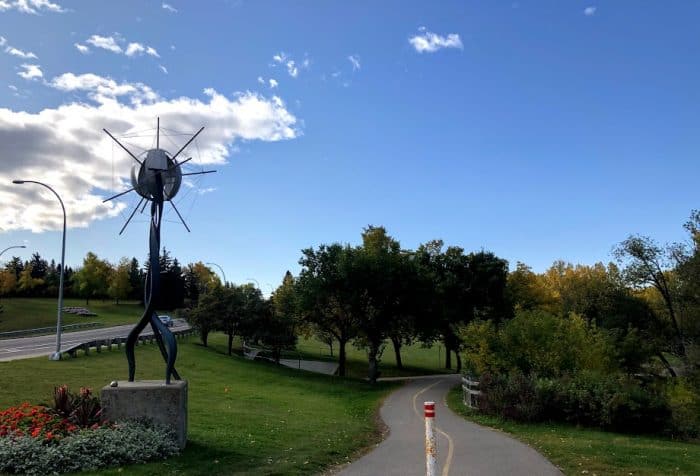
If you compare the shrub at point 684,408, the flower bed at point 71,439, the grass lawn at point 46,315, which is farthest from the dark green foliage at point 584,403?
the grass lawn at point 46,315

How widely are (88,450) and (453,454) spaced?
7.30 meters

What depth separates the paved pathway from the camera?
1052 cm

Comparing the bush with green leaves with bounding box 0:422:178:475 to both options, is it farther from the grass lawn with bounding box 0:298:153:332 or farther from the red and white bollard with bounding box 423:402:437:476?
the grass lawn with bounding box 0:298:153:332

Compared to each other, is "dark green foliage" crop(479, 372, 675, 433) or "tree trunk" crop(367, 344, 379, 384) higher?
"dark green foliage" crop(479, 372, 675, 433)

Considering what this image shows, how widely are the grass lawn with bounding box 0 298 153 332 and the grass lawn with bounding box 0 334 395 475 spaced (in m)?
38.4

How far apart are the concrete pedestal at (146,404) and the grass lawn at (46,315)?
62997 mm

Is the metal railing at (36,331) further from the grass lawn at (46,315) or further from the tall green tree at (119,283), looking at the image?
the tall green tree at (119,283)

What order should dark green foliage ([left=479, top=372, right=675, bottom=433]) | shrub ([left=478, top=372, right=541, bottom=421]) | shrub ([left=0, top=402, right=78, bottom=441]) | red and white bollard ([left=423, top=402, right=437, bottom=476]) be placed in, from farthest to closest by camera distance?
shrub ([left=478, top=372, right=541, bottom=421]), dark green foliage ([left=479, top=372, right=675, bottom=433]), shrub ([left=0, top=402, right=78, bottom=441]), red and white bollard ([left=423, top=402, right=437, bottom=476])

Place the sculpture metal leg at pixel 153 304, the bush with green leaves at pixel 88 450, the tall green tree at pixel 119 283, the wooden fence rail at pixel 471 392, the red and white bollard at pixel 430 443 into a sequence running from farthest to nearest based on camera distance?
the tall green tree at pixel 119 283, the wooden fence rail at pixel 471 392, the sculpture metal leg at pixel 153 304, the bush with green leaves at pixel 88 450, the red and white bollard at pixel 430 443

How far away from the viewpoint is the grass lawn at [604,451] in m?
10.6

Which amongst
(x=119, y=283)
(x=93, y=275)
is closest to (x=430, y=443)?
(x=119, y=283)

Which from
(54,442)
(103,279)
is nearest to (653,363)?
(54,442)

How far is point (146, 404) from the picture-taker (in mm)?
11469

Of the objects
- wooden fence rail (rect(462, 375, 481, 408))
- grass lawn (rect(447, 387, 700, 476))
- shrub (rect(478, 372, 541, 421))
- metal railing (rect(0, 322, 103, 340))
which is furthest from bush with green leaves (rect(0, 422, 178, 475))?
metal railing (rect(0, 322, 103, 340))
